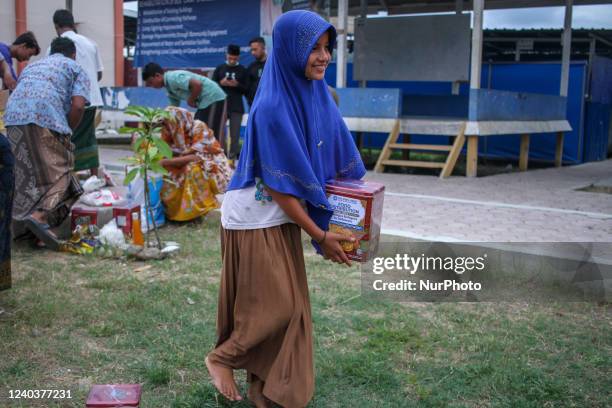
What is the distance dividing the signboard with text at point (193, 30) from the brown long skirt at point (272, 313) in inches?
410

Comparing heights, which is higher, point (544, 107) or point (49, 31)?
point (49, 31)

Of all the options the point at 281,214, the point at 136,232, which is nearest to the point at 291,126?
the point at 281,214

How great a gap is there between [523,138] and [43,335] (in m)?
9.98

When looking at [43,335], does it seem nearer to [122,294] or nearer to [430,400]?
[122,294]

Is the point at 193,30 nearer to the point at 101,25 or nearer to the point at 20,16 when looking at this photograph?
the point at 101,25

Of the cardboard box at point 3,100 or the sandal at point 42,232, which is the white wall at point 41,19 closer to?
the cardboard box at point 3,100

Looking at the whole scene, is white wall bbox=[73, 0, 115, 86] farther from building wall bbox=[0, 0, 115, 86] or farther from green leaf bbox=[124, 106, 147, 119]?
green leaf bbox=[124, 106, 147, 119]

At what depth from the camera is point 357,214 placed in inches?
99.0

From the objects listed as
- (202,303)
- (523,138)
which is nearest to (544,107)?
(523,138)

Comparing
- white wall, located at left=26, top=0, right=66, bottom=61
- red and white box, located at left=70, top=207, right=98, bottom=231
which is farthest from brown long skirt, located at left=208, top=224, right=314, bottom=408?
white wall, located at left=26, top=0, right=66, bottom=61

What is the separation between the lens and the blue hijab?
2.43 m

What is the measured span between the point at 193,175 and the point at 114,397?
3.83 metres

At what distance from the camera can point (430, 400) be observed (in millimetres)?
2887
